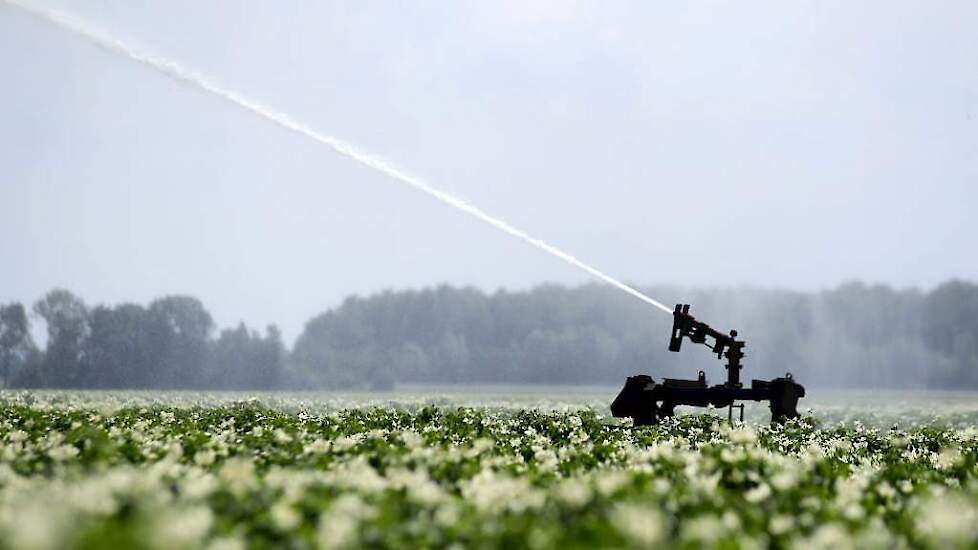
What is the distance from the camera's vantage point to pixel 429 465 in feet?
34.6

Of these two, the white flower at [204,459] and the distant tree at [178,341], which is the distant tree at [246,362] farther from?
the white flower at [204,459]

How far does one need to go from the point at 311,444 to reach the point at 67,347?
81.2 metres

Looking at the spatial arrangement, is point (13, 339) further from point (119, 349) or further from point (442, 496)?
point (442, 496)

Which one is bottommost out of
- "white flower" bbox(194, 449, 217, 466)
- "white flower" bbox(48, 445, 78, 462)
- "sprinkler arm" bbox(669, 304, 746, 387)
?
"white flower" bbox(48, 445, 78, 462)

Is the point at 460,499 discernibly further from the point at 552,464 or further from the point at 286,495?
the point at 552,464

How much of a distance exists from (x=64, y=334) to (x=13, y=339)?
13.5ft

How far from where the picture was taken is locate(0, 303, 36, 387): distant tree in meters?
83.9

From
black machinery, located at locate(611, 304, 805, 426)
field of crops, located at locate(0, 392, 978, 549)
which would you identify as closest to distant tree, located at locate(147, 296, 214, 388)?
black machinery, located at locate(611, 304, 805, 426)

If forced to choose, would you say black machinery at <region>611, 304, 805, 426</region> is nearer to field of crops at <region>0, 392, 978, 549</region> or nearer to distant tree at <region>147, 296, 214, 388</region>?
field of crops at <region>0, 392, 978, 549</region>

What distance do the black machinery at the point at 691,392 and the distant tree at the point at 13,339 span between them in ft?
244

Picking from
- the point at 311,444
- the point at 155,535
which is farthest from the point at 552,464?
the point at 155,535

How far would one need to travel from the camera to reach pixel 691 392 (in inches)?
903

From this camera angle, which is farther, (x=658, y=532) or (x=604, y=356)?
(x=604, y=356)

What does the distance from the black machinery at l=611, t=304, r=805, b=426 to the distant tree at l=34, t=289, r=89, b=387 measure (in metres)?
72.7
